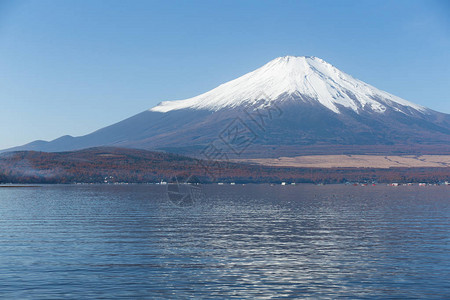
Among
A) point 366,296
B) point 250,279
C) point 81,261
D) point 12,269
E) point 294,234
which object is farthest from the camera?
point 294,234

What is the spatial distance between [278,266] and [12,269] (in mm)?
16348

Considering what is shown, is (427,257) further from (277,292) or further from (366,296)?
(277,292)

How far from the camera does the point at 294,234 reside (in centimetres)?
5116

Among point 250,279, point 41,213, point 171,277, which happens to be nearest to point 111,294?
point 171,277

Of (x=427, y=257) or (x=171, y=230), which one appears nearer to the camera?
(x=427, y=257)

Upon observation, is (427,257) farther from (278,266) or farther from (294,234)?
(294,234)

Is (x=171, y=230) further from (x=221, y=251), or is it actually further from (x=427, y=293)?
(x=427, y=293)

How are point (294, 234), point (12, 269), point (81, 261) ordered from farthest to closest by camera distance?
point (294, 234) → point (81, 261) → point (12, 269)

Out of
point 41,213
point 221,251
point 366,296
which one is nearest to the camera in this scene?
point 366,296

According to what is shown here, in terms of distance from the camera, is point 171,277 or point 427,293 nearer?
point 427,293

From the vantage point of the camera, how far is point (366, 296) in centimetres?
2769

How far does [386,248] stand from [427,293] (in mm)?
14082

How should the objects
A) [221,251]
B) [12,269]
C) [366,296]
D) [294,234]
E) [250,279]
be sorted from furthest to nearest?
[294,234] < [221,251] < [12,269] < [250,279] < [366,296]

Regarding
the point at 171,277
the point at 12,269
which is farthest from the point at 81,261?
the point at 171,277
